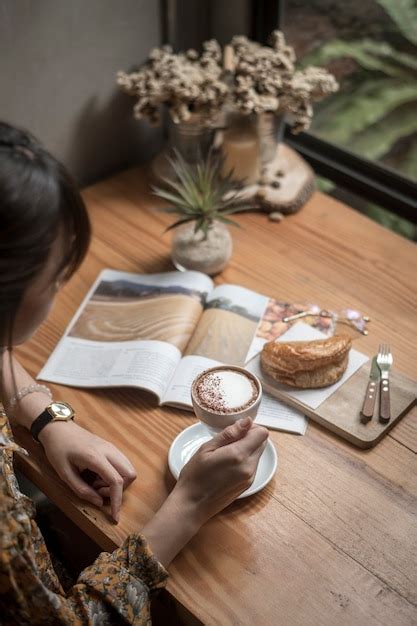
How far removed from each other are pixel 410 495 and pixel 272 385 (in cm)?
28

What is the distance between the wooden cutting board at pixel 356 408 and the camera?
3.56ft

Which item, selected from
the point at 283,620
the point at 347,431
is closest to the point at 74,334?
the point at 347,431

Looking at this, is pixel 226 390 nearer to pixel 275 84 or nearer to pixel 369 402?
pixel 369 402

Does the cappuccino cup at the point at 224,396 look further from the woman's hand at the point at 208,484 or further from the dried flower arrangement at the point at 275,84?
the dried flower arrangement at the point at 275,84

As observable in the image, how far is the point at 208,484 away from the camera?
37.4 inches

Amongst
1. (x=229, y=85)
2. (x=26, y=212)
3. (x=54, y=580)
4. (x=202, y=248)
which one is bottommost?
(x=54, y=580)

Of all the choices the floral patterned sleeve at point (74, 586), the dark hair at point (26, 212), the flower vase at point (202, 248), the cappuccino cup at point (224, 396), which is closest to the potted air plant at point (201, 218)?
the flower vase at point (202, 248)

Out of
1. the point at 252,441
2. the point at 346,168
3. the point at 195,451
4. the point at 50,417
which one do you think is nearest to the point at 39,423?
the point at 50,417

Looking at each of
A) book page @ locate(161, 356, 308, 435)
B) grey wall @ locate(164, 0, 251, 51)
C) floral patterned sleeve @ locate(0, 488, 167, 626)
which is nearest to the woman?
floral patterned sleeve @ locate(0, 488, 167, 626)

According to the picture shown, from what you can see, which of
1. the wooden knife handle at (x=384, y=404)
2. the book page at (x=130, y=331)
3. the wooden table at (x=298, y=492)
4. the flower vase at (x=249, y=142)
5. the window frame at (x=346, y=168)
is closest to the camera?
the wooden table at (x=298, y=492)

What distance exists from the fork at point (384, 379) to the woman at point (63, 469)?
231 mm

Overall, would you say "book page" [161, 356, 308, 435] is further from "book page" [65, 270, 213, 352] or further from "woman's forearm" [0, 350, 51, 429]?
"woman's forearm" [0, 350, 51, 429]

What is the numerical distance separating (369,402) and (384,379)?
0.06 m

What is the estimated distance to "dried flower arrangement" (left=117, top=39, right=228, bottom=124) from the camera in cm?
151
